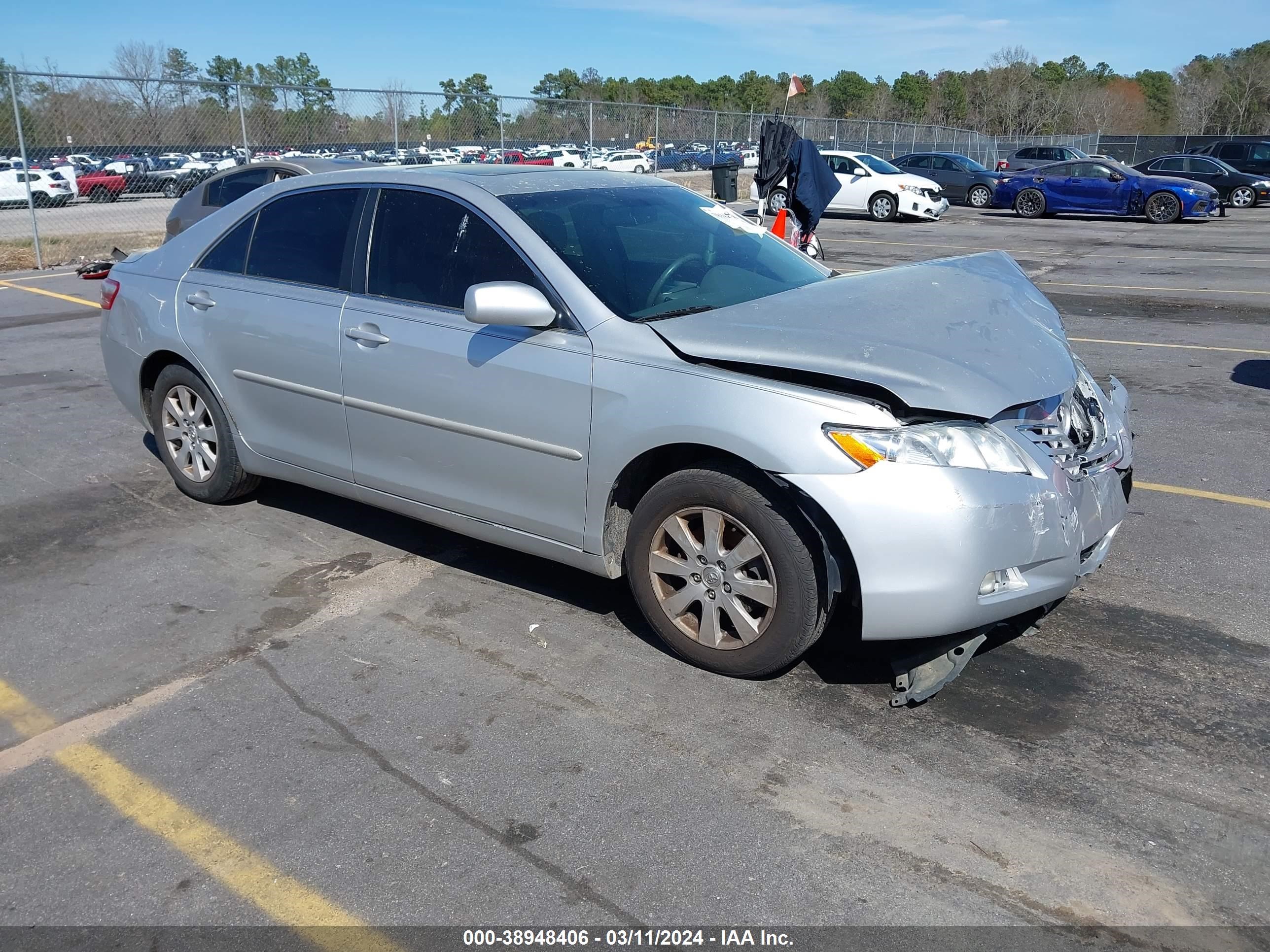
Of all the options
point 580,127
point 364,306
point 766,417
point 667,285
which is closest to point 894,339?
point 766,417

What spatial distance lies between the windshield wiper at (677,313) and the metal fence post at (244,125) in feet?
54.5

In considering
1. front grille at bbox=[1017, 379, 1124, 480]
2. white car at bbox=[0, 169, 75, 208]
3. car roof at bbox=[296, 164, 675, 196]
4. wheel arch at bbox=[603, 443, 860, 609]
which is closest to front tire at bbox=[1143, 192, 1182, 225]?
car roof at bbox=[296, 164, 675, 196]

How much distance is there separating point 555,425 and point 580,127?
2339 cm

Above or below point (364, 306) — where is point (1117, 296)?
below

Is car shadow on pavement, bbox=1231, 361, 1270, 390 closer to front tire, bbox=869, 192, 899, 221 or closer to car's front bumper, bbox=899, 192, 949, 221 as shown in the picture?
car's front bumper, bbox=899, 192, 949, 221

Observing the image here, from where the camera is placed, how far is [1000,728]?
3355 millimetres

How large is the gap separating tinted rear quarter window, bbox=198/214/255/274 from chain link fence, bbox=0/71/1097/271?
12245 millimetres

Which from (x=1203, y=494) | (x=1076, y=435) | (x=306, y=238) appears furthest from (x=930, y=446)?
(x=1203, y=494)

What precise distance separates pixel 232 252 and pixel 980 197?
2691 cm

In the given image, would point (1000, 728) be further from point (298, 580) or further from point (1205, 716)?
point (298, 580)

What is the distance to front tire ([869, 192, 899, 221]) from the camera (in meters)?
24.4

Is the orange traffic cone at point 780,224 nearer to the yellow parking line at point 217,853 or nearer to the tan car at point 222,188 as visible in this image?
the tan car at point 222,188

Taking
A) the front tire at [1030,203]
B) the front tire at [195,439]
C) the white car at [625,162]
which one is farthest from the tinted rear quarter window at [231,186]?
the front tire at [1030,203]

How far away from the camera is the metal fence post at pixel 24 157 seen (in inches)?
578
